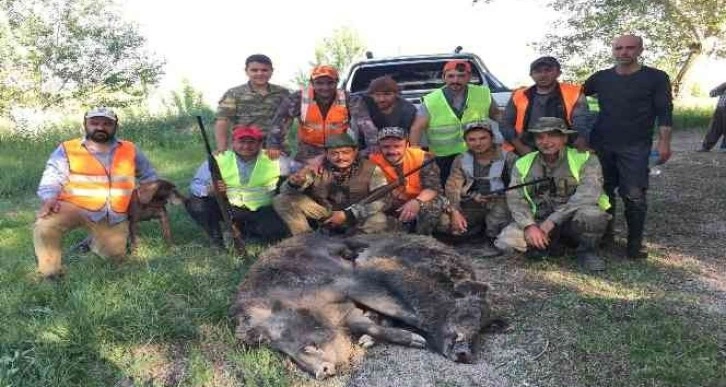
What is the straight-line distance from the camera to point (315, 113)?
5.67 m

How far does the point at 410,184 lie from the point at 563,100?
1.51m

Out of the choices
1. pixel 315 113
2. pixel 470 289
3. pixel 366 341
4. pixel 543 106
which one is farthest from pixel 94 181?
pixel 543 106

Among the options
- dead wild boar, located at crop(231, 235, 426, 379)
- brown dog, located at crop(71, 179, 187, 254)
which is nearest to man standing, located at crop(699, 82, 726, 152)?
dead wild boar, located at crop(231, 235, 426, 379)

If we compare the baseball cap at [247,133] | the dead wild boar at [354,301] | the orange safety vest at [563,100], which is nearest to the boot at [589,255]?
the orange safety vest at [563,100]

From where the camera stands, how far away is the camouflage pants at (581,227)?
468cm

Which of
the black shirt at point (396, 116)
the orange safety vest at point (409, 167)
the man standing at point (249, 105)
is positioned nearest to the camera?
the orange safety vest at point (409, 167)

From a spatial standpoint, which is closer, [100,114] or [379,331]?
[379,331]

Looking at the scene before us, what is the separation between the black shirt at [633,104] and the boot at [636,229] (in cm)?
54

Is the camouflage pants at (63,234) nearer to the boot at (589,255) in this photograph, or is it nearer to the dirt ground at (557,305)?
the dirt ground at (557,305)

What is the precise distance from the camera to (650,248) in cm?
517

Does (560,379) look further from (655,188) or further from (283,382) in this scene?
(655,188)

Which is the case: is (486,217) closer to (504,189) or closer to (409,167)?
(504,189)

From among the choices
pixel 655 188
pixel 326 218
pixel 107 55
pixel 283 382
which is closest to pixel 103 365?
pixel 283 382

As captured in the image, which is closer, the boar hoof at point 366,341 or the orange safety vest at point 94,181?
the boar hoof at point 366,341
